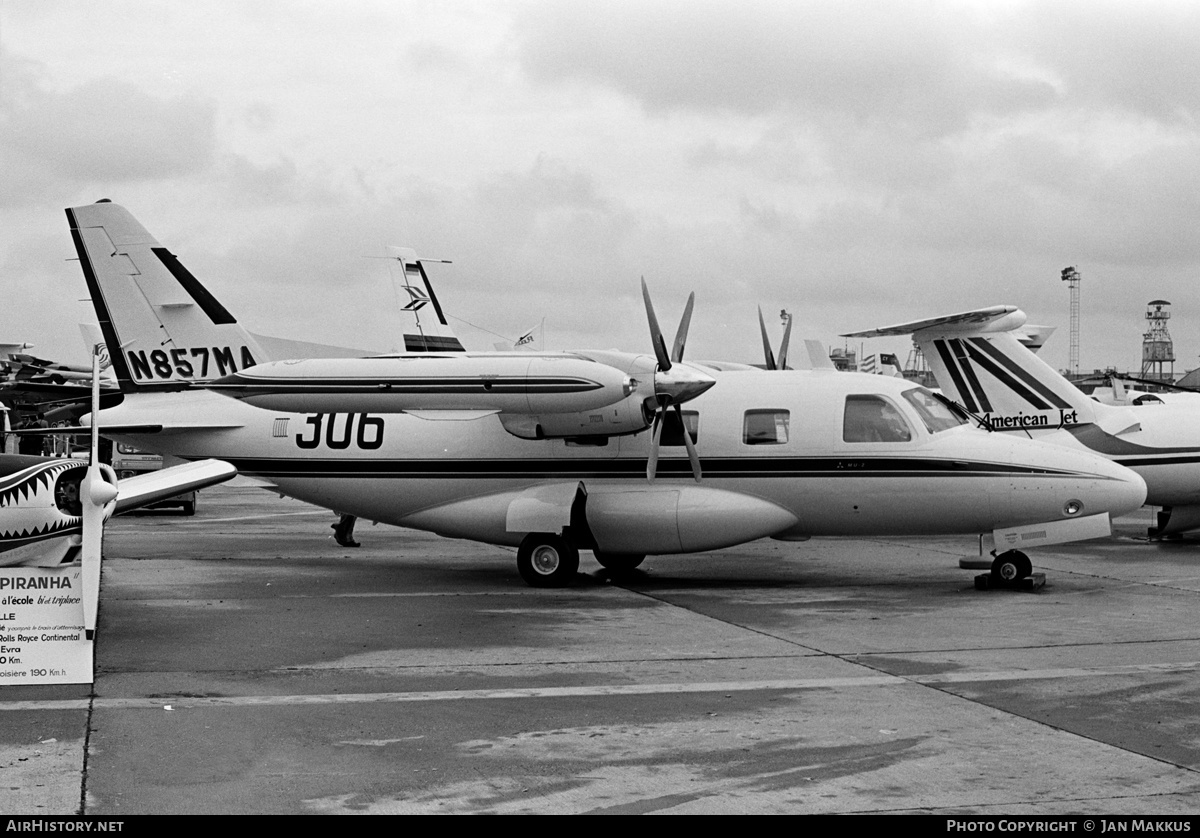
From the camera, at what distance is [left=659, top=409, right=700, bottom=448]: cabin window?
1619cm

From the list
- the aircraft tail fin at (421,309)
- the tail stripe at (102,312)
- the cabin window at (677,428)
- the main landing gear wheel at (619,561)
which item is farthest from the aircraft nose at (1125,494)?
the aircraft tail fin at (421,309)

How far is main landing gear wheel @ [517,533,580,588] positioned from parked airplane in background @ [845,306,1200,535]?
726 cm

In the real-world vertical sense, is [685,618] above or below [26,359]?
below

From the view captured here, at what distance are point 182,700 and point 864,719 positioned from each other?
493 cm

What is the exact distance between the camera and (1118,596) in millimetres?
15141

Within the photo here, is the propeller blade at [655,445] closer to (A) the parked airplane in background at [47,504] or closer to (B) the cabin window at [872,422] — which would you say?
(B) the cabin window at [872,422]

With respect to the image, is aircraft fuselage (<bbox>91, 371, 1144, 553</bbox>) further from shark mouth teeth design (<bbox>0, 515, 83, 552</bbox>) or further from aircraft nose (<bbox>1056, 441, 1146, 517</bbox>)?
shark mouth teeth design (<bbox>0, 515, 83, 552</bbox>)

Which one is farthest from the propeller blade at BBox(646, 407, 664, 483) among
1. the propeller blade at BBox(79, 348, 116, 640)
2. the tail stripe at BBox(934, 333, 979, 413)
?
the tail stripe at BBox(934, 333, 979, 413)

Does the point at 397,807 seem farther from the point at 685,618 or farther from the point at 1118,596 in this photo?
the point at 1118,596

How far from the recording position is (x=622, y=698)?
31.4 ft

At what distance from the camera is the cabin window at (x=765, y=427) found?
16094mm

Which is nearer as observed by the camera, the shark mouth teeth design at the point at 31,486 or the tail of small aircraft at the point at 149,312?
the shark mouth teeth design at the point at 31,486

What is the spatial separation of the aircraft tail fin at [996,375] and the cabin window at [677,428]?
5.68 meters
